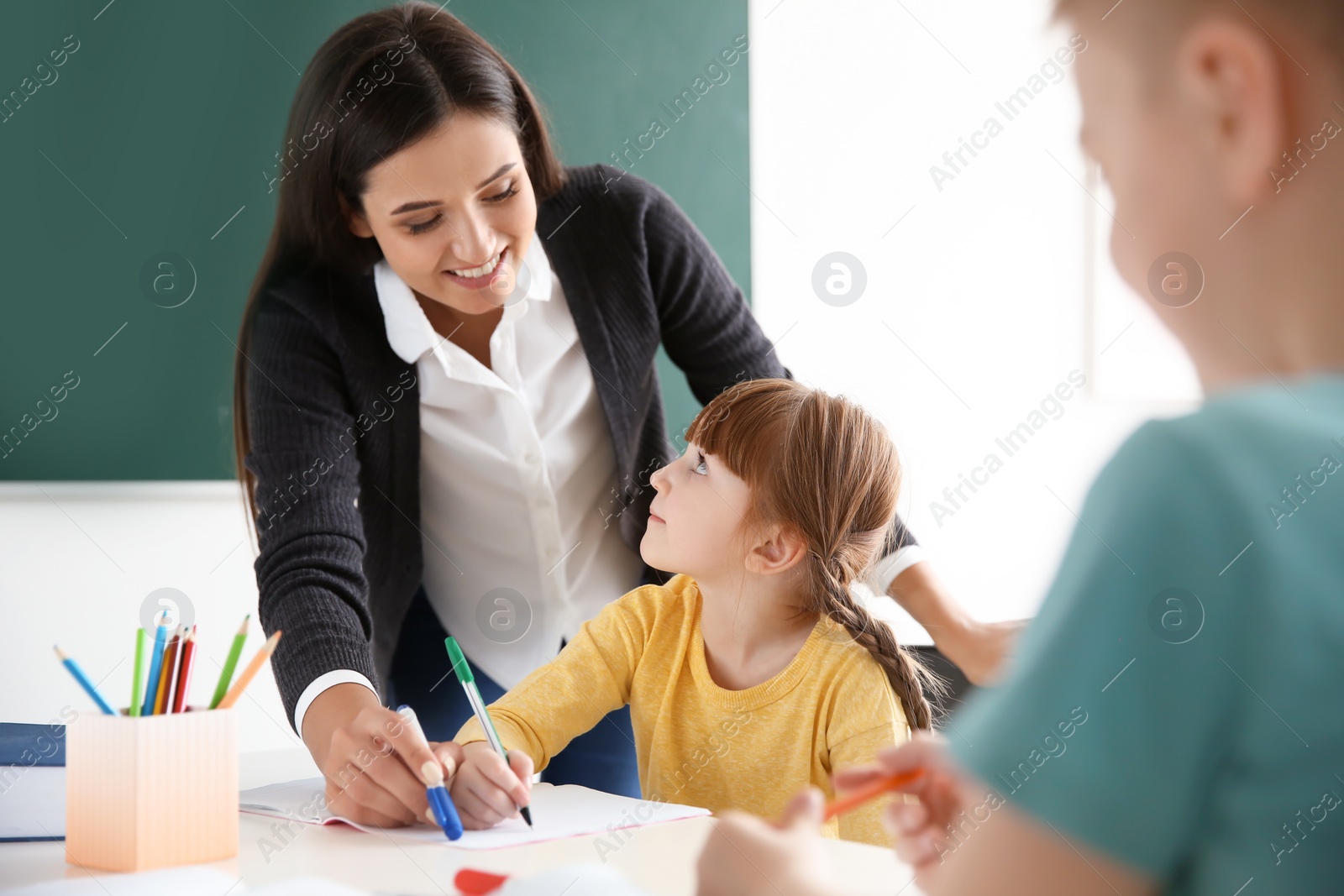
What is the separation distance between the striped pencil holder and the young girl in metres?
0.42

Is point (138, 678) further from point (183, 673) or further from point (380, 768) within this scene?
point (380, 768)

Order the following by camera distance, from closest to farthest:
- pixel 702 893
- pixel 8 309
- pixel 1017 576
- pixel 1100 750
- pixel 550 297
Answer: pixel 1100 750 < pixel 702 893 < pixel 550 297 < pixel 8 309 < pixel 1017 576

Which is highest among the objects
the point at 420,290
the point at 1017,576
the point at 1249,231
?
the point at 420,290

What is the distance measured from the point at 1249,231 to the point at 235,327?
2.40 metres

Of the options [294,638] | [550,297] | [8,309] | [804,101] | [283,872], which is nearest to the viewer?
[283,872]

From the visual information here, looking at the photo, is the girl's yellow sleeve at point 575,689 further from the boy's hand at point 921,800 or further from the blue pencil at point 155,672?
the boy's hand at point 921,800

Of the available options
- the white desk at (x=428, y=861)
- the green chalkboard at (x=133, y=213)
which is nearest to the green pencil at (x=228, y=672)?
the white desk at (x=428, y=861)

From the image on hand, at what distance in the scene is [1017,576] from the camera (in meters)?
3.71

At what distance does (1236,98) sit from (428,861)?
808 mm

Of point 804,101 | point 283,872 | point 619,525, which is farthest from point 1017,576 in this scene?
point 283,872

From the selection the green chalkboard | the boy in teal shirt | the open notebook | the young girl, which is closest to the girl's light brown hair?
the young girl

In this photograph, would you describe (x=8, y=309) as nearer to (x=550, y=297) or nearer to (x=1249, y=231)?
(x=550, y=297)

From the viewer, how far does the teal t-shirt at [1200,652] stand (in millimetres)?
341

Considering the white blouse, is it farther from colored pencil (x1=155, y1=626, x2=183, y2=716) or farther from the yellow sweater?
colored pencil (x1=155, y1=626, x2=183, y2=716)
